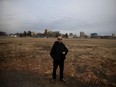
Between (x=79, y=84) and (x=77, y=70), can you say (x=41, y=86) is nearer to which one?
(x=79, y=84)

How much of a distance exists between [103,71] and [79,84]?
3359 millimetres

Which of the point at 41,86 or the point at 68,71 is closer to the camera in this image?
the point at 41,86

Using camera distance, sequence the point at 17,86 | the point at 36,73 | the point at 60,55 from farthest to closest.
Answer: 1. the point at 36,73
2. the point at 60,55
3. the point at 17,86

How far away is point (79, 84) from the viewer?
30.9 feet

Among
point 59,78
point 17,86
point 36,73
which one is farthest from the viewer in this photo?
point 36,73

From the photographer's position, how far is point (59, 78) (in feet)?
33.1

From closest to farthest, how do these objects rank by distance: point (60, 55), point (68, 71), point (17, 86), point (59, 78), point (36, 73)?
1. point (17, 86)
2. point (60, 55)
3. point (59, 78)
4. point (36, 73)
5. point (68, 71)

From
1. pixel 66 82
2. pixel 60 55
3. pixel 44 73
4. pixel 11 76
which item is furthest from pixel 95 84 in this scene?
pixel 11 76

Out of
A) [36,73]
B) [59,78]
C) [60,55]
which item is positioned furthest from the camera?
[36,73]

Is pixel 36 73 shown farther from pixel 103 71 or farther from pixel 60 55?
pixel 103 71

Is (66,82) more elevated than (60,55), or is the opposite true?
(60,55)

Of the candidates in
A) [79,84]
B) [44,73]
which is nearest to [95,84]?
[79,84]

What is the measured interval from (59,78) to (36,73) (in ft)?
5.89

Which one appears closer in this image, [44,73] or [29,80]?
[29,80]
